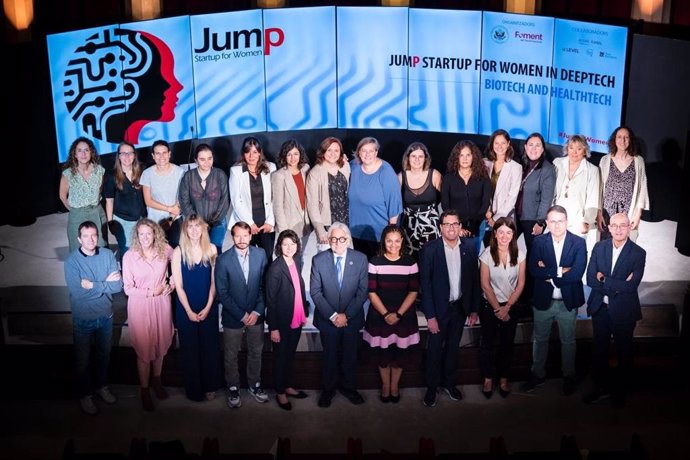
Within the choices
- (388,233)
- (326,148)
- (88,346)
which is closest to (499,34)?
(326,148)

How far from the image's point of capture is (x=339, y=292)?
6492 millimetres

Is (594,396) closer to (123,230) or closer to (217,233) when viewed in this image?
(217,233)

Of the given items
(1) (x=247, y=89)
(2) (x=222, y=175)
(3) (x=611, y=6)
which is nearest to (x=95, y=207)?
(2) (x=222, y=175)

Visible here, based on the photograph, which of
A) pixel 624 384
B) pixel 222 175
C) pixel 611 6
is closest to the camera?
pixel 624 384

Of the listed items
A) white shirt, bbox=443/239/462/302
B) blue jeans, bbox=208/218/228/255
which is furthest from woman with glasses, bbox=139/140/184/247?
white shirt, bbox=443/239/462/302

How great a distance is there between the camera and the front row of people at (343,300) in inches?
254

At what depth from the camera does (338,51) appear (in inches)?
363

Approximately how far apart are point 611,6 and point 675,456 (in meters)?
5.96

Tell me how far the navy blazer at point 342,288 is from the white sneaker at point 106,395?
1.64m

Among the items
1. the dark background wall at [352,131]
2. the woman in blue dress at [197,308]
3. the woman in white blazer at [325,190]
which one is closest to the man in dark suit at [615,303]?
the woman in white blazer at [325,190]

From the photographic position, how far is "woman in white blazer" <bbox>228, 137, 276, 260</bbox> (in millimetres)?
7305

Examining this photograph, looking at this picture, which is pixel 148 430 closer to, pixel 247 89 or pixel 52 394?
pixel 52 394

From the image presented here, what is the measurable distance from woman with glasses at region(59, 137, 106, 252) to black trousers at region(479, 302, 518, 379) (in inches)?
122

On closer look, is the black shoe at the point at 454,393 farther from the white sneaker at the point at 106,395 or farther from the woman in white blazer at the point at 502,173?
the white sneaker at the point at 106,395
